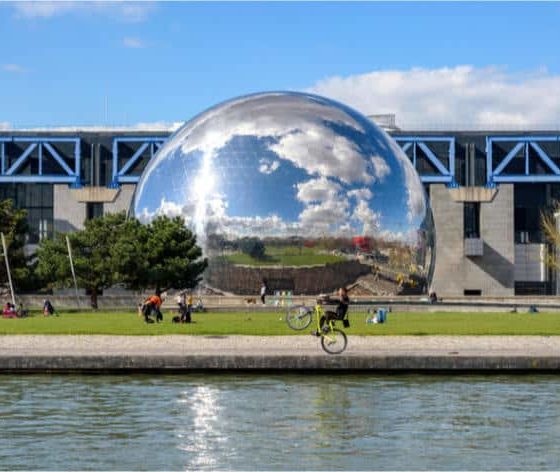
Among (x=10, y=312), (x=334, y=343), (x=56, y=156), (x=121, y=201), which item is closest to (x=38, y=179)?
(x=56, y=156)

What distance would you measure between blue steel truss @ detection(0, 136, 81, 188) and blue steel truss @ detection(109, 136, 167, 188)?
3.03 m

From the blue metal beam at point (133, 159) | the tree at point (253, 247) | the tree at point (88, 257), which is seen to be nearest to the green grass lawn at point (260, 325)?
the tree at point (88, 257)

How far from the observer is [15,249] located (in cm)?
7306

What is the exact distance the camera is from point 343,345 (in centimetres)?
3281

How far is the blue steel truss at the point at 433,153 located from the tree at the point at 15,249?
124 feet

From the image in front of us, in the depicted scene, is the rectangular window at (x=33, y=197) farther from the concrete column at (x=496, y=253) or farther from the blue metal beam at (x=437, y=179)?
the concrete column at (x=496, y=253)

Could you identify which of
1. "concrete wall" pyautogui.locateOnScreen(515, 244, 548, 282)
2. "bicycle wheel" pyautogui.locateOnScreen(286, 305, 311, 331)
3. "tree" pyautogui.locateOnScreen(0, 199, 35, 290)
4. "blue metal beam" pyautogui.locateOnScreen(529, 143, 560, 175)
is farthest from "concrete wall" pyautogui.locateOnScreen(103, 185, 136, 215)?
"bicycle wheel" pyautogui.locateOnScreen(286, 305, 311, 331)

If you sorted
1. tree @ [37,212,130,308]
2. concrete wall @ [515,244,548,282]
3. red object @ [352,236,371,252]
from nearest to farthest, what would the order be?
tree @ [37,212,130,308]
red object @ [352,236,371,252]
concrete wall @ [515,244,548,282]

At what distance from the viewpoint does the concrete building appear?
101000 millimetres

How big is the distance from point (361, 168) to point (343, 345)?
3723cm

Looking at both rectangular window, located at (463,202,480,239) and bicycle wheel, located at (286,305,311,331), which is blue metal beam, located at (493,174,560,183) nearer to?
rectangular window, located at (463,202,480,239)

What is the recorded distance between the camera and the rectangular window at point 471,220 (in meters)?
104

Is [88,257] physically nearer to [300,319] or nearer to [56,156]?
[300,319]

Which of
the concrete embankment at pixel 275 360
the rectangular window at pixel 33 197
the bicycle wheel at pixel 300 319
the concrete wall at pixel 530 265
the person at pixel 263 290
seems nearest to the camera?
the concrete embankment at pixel 275 360
